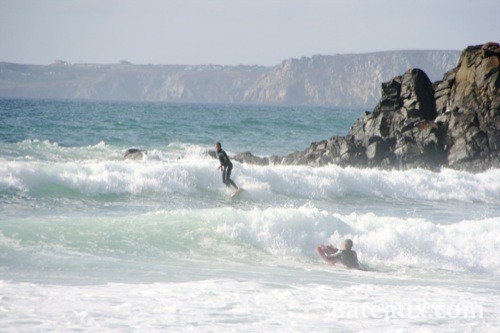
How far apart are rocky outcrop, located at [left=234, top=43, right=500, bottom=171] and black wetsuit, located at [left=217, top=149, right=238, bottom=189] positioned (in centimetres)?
854

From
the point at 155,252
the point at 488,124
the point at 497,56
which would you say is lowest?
the point at 155,252

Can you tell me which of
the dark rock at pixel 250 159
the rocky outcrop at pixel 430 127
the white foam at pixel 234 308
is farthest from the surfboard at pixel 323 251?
the dark rock at pixel 250 159

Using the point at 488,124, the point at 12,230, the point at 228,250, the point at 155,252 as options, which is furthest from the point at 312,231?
the point at 488,124

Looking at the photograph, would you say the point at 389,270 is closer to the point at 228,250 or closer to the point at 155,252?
the point at 228,250

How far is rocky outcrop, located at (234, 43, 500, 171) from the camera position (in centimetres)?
3189

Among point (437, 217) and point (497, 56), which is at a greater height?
point (497, 56)

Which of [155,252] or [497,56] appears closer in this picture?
[155,252]

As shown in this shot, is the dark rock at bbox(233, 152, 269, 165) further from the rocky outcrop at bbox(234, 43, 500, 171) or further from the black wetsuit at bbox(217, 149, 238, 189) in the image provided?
the black wetsuit at bbox(217, 149, 238, 189)

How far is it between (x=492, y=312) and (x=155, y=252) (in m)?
6.67

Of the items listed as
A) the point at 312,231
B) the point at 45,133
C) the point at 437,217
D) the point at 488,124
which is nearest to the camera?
the point at 312,231

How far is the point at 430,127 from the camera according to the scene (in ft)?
106

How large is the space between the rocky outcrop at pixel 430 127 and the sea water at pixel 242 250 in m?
1.83

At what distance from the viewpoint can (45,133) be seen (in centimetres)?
4866

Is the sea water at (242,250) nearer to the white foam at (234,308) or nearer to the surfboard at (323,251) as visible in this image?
the white foam at (234,308)
